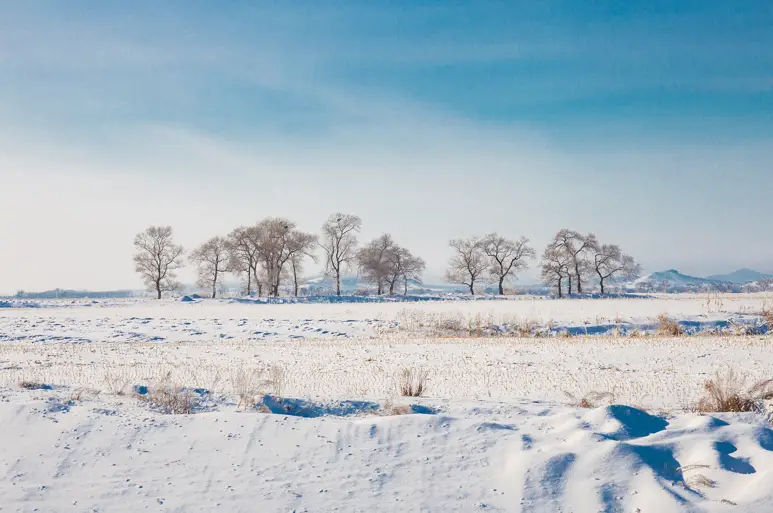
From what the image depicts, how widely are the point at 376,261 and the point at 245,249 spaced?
57.3 ft

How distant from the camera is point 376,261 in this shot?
71625mm

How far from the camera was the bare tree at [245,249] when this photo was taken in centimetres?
6381

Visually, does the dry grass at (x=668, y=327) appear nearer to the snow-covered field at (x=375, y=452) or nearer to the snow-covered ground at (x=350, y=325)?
the snow-covered ground at (x=350, y=325)

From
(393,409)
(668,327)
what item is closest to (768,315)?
(668,327)

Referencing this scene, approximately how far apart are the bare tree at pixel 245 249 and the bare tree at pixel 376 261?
13.2 meters

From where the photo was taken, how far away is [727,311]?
29.0 m

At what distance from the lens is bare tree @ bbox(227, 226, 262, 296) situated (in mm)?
63812

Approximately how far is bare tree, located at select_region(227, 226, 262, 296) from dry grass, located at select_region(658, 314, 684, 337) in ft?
154

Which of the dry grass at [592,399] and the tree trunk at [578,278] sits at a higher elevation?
the tree trunk at [578,278]

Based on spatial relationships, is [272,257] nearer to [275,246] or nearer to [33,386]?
[275,246]

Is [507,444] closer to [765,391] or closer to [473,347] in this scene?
[765,391]

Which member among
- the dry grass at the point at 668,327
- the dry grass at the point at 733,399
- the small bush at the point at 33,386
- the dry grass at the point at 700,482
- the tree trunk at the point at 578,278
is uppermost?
the tree trunk at the point at 578,278

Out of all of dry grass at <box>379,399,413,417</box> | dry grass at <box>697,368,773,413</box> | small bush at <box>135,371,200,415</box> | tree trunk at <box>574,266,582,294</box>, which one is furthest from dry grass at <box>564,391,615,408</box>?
tree trunk at <box>574,266,582,294</box>

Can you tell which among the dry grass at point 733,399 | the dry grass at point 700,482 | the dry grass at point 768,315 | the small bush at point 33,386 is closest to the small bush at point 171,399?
the small bush at point 33,386
